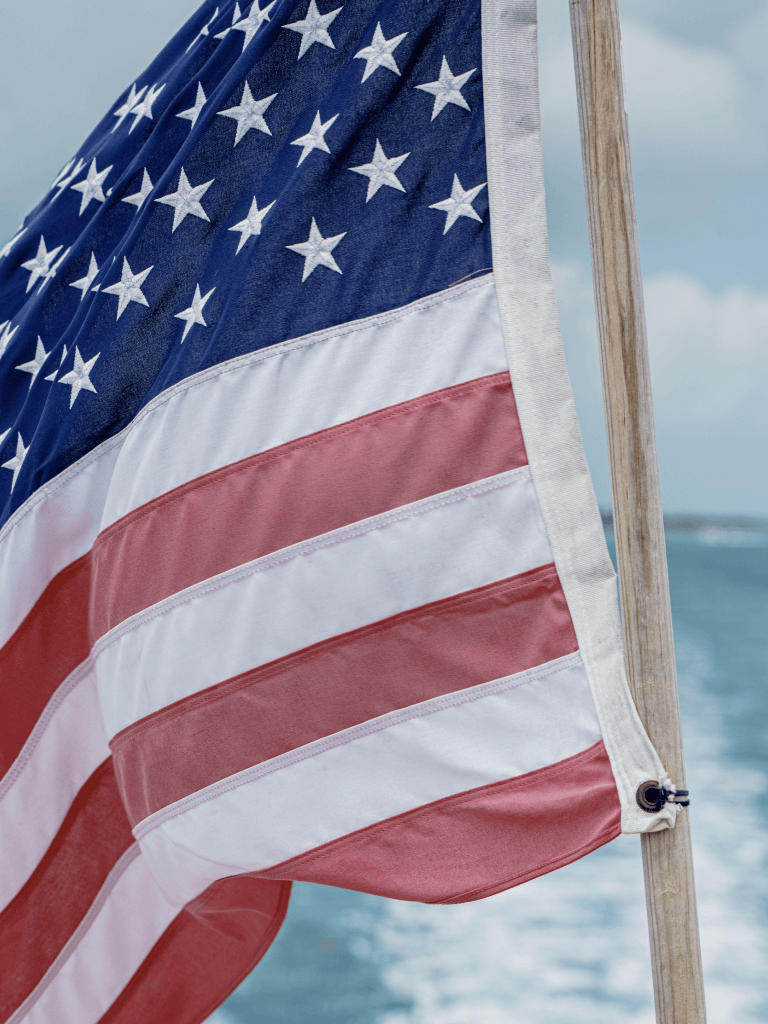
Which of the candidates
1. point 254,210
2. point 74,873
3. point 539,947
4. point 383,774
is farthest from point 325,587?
point 539,947

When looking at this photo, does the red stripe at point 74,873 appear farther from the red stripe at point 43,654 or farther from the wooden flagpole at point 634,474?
the wooden flagpole at point 634,474

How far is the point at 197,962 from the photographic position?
179cm

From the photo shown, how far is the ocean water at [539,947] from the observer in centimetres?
789

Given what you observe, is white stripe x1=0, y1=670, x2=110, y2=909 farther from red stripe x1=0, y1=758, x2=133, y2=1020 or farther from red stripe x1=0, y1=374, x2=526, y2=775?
red stripe x1=0, y1=374, x2=526, y2=775

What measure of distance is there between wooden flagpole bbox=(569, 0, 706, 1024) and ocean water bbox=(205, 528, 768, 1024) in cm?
718

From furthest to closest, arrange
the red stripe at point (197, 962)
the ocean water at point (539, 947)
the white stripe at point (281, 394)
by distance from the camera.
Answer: the ocean water at point (539, 947)
the red stripe at point (197, 962)
the white stripe at point (281, 394)

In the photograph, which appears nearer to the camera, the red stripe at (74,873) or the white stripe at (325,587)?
the white stripe at (325,587)

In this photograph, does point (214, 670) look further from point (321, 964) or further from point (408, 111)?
point (321, 964)

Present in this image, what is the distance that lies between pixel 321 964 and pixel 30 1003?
25.0ft

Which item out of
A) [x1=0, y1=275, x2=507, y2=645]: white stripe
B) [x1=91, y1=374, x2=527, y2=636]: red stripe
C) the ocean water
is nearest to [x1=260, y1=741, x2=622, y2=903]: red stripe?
[x1=91, y1=374, x2=527, y2=636]: red stripe

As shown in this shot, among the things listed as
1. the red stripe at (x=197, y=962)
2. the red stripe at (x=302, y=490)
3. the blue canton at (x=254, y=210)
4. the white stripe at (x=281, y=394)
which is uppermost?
the blue canton at (x=254, y=210)

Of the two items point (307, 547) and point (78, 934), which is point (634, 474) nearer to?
point (307, 547)

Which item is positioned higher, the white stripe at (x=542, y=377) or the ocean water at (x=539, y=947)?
the white stripe at (x=542, y=377)

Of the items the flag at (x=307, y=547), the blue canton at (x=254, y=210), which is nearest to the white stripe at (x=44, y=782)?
the flag at (x=307, y=547)
